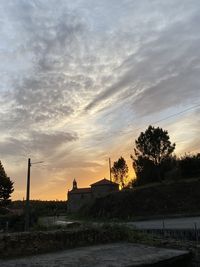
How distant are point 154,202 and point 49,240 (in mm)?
46216

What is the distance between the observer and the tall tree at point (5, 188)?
76125 millimetres

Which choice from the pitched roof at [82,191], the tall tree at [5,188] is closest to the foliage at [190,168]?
the tall tree at [5,188]

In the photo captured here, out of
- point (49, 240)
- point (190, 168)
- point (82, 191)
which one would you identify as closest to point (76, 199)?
point (82, 191)

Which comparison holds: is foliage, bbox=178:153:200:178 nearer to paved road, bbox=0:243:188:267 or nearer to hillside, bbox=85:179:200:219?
hillside, bbox=85:179:200:219

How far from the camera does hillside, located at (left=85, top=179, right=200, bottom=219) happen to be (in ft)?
179

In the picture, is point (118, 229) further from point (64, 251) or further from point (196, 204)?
point (196, 204)

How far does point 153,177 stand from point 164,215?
25.8 metres

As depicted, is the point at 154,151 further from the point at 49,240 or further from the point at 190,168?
the point at 49,240

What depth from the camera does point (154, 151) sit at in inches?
2953

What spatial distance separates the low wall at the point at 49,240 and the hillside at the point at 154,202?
118 feet

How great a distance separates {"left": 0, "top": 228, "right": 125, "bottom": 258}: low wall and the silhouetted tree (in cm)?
5915

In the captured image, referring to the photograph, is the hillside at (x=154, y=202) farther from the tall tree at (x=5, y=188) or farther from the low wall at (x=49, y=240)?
the low wall at (x=49, y=240)

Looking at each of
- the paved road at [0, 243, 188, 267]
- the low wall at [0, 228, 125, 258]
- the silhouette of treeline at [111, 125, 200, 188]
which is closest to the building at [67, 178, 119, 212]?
the silhouette of treeline at [111, 125, 200, 188]

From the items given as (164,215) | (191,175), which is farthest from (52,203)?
(164,215)
